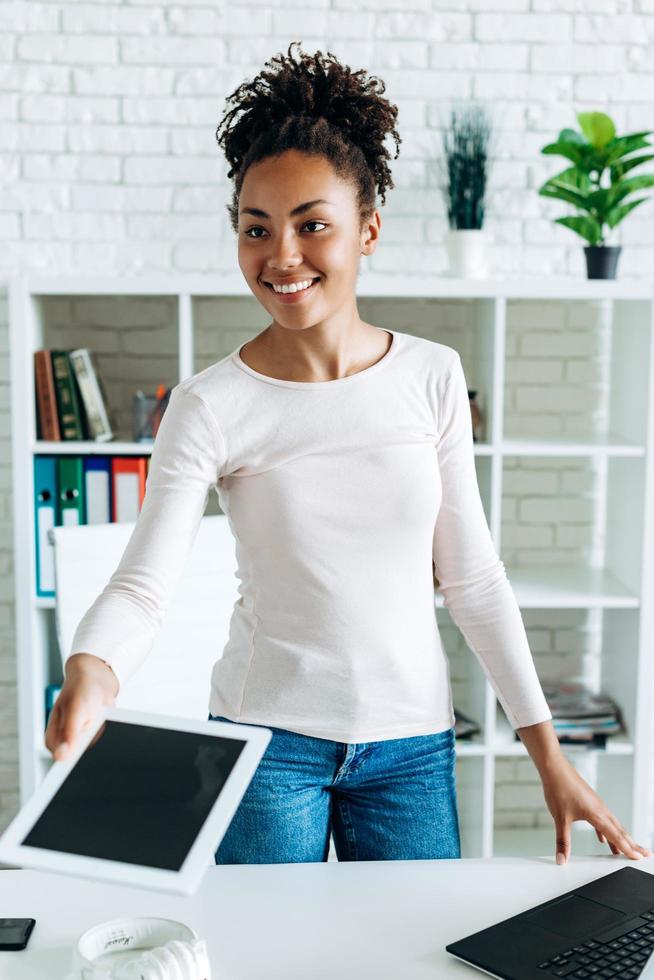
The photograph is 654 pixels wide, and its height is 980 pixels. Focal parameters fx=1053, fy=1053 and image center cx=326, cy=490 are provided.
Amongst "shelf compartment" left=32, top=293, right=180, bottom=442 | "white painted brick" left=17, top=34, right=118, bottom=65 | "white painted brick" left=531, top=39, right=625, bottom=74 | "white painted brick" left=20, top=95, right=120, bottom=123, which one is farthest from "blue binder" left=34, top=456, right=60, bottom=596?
"white painted brick" left=531, top=39, right=625, bottom=74

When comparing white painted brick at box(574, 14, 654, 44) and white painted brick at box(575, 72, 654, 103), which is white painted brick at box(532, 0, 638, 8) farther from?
white painted brick at box(575, 72, 654, 103)

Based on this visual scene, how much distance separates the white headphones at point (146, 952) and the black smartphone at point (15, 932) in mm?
114

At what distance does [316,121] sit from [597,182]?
146 centimetres

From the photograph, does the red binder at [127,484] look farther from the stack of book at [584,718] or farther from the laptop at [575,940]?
the laptop at [575,940]

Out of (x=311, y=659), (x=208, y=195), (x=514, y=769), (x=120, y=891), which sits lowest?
A: (x=514, y=769)

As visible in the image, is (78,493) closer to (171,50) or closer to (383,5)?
(171,50)

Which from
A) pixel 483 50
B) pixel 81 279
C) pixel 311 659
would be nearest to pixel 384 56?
pixel 483 50

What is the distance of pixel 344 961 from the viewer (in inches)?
41.4

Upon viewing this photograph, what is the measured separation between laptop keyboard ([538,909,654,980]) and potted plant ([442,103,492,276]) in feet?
6.30

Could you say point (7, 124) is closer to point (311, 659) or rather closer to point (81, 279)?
point (81, 279)

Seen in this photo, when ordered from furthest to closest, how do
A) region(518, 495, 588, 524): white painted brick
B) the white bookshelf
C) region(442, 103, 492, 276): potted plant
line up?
region(518, 495, 588, 524): white painted brick → region(442, 103, 492, 276): potted plant → the white bookshelf

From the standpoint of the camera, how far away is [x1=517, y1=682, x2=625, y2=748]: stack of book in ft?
9.20

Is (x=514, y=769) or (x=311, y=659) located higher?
(x=311, y=659)

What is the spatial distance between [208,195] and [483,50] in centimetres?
84
